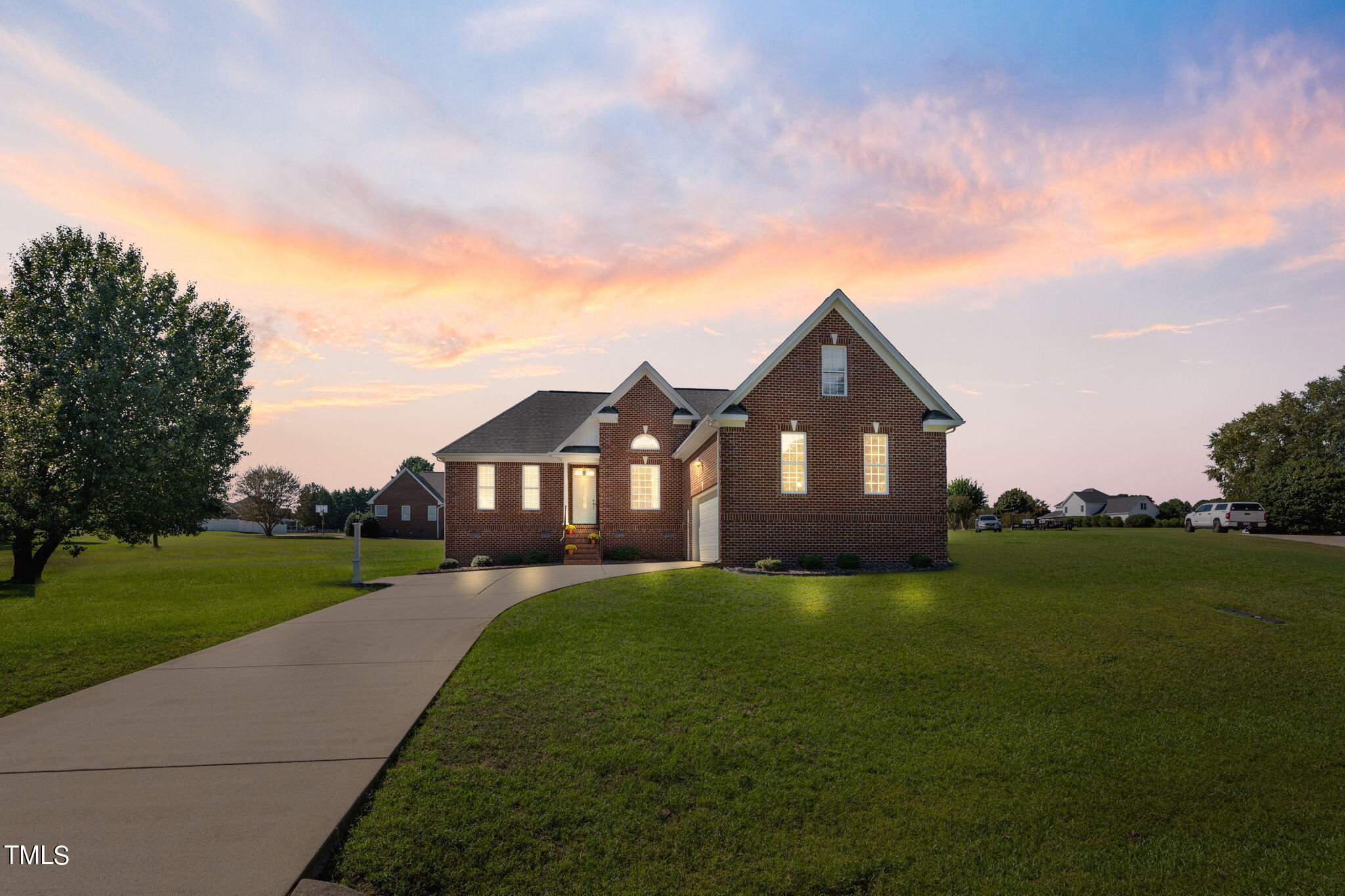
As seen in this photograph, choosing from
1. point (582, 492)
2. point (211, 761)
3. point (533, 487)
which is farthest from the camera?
point (533, 487)

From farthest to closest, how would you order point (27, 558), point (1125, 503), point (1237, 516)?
1. point (1125, 503)
2. point (1237, 516)
3. point (27, 558)

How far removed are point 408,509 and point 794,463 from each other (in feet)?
183

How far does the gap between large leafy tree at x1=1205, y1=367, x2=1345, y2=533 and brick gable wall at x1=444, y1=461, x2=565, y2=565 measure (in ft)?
135

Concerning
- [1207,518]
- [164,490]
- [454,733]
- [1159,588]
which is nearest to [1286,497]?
[1207,518]

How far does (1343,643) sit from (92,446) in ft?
113

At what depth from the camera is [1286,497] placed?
130 ft

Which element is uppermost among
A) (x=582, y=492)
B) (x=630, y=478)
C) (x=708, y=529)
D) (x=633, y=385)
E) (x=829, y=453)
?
(x=633, y=385)

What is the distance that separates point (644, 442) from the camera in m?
28.3

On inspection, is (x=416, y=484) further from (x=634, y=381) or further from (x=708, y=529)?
(x=708, y=529)

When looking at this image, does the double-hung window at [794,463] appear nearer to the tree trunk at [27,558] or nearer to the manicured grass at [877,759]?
the manicured grass at [877,759]

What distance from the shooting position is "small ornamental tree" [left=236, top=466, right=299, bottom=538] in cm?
7475

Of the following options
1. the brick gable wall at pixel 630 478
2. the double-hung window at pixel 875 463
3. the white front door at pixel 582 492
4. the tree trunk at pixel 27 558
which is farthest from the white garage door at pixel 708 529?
the tree trunk at pixel 27 558

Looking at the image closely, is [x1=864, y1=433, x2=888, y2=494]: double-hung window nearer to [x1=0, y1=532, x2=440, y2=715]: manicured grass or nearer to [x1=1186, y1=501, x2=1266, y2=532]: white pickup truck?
[x1=0, y1=532, x2=440, y2=715]: manicured grass

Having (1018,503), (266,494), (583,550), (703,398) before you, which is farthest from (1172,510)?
(266,494)
